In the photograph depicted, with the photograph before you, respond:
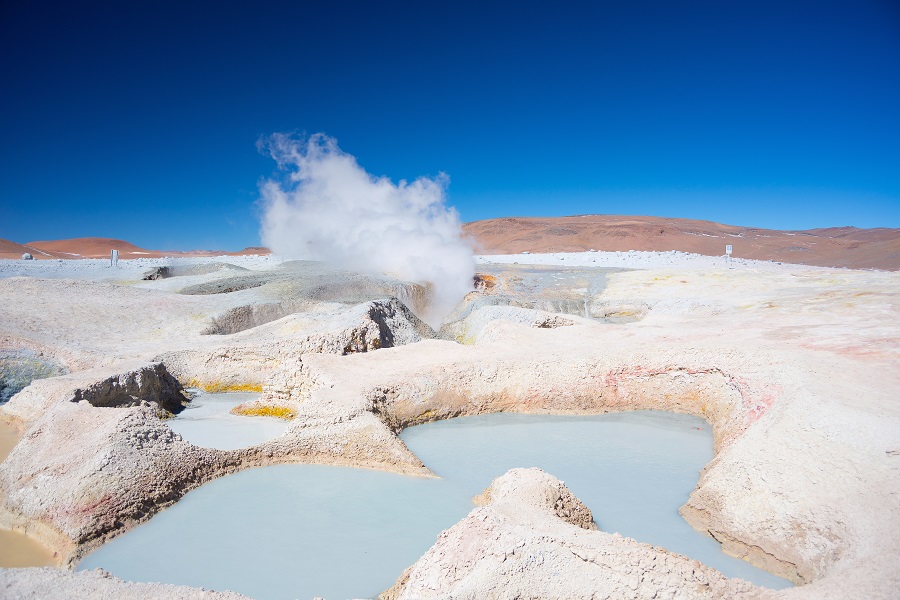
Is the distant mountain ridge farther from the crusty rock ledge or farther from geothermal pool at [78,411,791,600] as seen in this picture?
the crusty rock ledge

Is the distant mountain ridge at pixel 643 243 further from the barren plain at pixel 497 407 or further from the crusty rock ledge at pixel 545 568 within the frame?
the crusty rock ledge at pixel 545 568

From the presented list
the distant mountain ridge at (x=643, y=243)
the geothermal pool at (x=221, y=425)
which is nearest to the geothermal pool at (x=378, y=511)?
the geothermal pool at (x=221, y=425)

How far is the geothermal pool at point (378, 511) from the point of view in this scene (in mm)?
3705

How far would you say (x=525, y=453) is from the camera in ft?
18.9

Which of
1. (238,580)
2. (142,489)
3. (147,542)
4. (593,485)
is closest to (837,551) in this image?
(593,485)

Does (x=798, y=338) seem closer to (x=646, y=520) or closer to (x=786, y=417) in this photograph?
(x=786, y=417)

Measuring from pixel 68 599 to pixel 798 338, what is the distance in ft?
23.8

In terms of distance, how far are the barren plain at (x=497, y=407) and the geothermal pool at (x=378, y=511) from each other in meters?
0.21

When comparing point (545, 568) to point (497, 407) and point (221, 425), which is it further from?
point (221, 425)

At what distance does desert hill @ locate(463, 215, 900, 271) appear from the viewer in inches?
1078

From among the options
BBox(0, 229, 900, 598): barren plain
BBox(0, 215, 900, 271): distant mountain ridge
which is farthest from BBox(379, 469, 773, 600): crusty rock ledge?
BBox(0, 215, 900, 271): distant mountain ridge

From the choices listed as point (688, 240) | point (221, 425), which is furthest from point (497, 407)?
point (688, 240)

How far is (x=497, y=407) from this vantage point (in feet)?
23.2

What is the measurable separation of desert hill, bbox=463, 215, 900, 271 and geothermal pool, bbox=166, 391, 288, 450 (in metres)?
25.3
